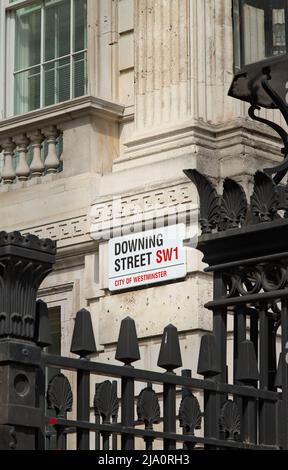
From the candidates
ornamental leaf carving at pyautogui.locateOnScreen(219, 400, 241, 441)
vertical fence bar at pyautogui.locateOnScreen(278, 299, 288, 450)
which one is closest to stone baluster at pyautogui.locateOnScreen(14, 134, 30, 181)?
vertical fence bar at pyautogui.locateOnScreen(278, 299, 288, 450)

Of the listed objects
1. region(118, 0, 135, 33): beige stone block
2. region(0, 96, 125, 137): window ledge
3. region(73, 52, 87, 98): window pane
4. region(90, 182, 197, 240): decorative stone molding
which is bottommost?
region(90, 182, 197, 240): decorative stone molding

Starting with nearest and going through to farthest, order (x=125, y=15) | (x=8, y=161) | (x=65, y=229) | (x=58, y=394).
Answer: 1. (x=58, y=394)
2. (x=65, y=229)
3. (x=125, y=15)
4. (x=8, y=161)

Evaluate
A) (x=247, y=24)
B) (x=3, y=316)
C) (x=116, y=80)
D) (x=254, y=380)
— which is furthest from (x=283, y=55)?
(x=116, y=80)

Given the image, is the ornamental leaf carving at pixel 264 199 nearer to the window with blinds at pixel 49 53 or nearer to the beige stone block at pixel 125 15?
the beige stone block at pixel 125 15

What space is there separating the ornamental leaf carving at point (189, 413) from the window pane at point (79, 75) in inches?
341

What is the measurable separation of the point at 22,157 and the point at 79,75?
90cm

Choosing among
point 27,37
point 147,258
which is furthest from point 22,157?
point 147,258

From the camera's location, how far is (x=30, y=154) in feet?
51.1

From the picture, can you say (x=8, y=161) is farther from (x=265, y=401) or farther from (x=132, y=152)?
(x=265, y=401)

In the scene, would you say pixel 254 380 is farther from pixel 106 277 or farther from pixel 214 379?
pixel 106 277

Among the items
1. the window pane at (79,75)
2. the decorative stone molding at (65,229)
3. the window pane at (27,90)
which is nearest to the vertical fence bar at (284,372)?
the decorative stone molding at (65,229)

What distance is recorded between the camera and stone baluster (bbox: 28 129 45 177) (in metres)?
15.3

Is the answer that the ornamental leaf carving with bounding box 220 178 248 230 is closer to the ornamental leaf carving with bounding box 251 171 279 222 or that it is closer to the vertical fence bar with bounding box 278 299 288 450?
the ornamental leaf carving with bounding box 251 171 279 222

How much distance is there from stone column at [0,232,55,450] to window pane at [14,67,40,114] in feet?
31.5
